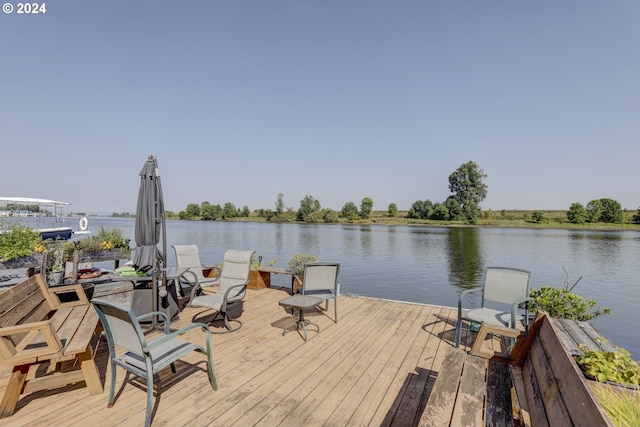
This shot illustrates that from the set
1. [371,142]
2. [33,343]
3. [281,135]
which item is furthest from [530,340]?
[371,142]

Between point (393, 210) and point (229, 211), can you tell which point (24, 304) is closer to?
point (393, 210)

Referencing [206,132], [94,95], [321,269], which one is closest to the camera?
[321,269]

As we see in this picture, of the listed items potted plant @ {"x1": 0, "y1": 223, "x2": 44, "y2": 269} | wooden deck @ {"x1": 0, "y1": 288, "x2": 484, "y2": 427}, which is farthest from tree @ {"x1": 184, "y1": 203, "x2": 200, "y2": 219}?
wooden deck @ {"x1": 0, "y1": 288, "x2": 484, "y2": 427}

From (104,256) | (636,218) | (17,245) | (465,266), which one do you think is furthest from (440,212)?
(17,245)

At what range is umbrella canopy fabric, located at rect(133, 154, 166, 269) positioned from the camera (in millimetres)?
4043

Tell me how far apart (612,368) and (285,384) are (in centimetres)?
252

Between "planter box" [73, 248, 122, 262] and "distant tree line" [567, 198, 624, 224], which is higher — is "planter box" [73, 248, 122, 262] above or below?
below

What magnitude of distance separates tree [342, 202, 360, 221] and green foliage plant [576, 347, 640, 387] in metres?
70.5

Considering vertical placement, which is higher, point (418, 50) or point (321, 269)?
point (418, 50)

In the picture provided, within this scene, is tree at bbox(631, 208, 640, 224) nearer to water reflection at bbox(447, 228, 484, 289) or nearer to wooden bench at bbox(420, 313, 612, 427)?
water reflection at bbox(447, 228, 484, 289)

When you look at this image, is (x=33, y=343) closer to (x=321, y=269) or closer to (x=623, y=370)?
(x=321, y=269)

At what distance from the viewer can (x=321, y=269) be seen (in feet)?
14.7

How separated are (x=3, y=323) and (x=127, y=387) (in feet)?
3.70

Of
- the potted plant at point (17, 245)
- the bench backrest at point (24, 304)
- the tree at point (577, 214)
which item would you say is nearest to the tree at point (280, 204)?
the tree at point (577, 214)
